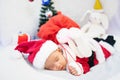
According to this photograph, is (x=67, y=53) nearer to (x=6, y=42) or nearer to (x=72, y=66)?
(x=72, y=66)

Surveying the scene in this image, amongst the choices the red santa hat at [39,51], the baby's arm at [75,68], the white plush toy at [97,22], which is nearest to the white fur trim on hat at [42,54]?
the red santa hat at [39,51]

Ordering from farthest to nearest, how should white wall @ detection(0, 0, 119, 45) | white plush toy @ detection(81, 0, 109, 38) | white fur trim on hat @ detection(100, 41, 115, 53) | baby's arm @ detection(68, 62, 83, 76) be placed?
white plush toy @ detection(81, 0, 109, 38), white wall @ detection(0, 0, 119, 45), white fur trim on hat @ detection(100, 41, 115, 53), baby's arm @ detection(68, 62, 83, 76)

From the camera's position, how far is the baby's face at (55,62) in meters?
1.00

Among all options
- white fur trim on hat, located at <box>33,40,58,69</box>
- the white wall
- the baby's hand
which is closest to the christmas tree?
the white wall

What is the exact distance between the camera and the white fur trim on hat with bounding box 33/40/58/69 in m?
0.99

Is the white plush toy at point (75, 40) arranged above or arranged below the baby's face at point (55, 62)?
above

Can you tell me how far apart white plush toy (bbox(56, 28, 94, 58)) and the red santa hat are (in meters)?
0.06

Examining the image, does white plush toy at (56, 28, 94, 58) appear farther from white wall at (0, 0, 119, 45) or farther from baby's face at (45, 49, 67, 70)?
white wall at (0, 0, 119, 45)

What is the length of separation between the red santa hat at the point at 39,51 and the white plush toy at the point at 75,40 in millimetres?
56

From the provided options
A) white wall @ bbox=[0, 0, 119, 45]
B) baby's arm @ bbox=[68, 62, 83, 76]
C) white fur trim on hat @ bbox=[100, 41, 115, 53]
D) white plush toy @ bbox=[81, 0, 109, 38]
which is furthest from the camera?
white plush toy @ bbox=[81, 0, 109, 38]

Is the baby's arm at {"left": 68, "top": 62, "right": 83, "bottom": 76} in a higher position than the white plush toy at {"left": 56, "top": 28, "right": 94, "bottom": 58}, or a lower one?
lower

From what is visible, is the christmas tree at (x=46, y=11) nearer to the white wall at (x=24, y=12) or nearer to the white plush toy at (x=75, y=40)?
the white wall at (x=24, y=12)

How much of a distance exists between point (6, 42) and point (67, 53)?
1.39 ft

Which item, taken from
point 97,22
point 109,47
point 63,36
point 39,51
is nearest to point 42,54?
point 39,51
